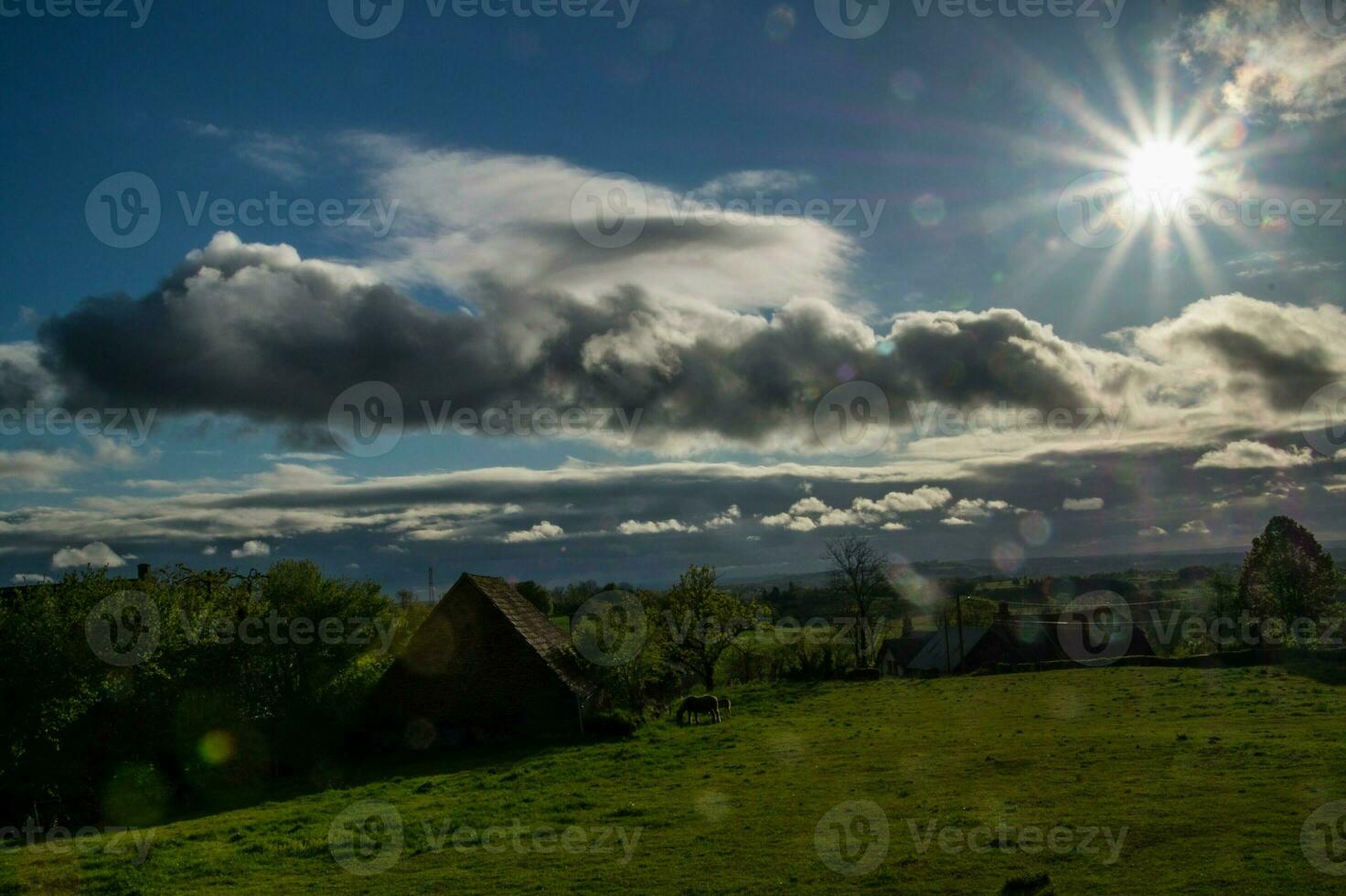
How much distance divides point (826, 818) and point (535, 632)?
22.9 m

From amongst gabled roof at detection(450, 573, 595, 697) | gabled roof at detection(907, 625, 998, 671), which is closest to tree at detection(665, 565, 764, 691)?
gabled roof at detection(450, 573, 595, 697)

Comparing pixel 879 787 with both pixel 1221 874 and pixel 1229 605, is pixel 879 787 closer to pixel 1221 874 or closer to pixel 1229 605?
pixel 1221 874

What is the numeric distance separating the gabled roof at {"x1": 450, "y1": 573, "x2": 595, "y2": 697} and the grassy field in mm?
5275

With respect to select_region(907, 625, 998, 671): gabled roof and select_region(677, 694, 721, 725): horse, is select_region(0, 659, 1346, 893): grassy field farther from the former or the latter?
select_region(907, 625, 998, 671): gabled roof

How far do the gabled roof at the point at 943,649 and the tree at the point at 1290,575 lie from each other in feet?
75.9

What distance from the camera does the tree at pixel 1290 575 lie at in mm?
71688

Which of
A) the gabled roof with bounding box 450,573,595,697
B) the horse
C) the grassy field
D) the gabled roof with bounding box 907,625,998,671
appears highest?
the gabled roof with bounding box 450,573,595,697

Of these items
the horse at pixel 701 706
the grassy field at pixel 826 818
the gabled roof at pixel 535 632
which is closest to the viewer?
the grassy field at pixel 826 818

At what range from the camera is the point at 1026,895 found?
1233 cm

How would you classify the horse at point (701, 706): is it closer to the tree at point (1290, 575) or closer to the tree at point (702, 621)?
the tree at point (702, 621)

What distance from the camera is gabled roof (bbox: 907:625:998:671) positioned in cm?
7962

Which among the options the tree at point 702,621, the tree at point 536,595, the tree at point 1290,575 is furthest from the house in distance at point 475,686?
the tree at point 1290,575

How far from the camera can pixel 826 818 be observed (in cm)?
1828

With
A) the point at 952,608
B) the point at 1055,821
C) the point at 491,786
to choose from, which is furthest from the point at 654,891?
the point at 952,608
